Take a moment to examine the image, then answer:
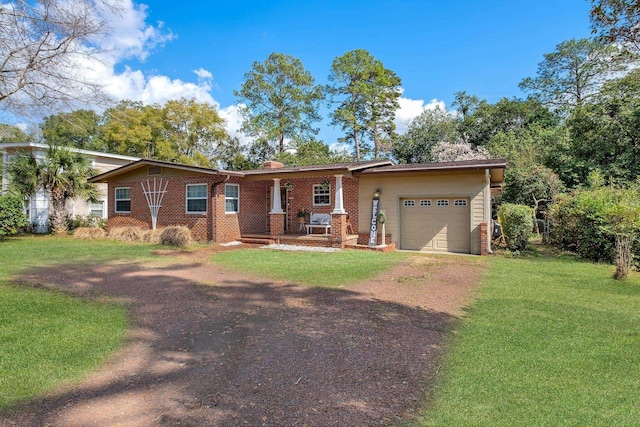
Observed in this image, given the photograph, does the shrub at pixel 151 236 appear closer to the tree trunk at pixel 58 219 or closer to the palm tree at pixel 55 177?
the palm tree at pixel 55 177

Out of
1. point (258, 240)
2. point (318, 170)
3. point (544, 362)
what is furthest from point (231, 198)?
point (544, 362)

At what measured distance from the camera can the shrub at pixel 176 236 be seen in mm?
14211

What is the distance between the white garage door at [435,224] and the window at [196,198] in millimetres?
8187

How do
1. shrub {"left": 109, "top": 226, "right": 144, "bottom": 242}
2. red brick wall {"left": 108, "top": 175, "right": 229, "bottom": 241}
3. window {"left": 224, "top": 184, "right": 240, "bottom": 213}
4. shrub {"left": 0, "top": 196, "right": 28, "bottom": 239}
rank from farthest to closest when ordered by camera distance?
shrub {"left": 109, "top": 226, "right": 144, "bottom": 242} → window {"left": 224, "top": 184, "right": 240, "bottom": 213} → red brick wall {"left": 108, "top": 175, "right": 229, "bottom": 241} → shrub {"left": 0, "top": 196, "right": 28, "bottom": 239}

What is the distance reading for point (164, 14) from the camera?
11.3m

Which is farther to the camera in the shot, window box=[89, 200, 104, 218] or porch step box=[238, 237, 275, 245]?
window box=[89, 200, 104, 218]

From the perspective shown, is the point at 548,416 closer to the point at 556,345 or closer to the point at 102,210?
the point at 556,345

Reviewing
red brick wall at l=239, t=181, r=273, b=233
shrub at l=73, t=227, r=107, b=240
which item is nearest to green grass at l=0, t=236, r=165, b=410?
shrub at l=73, t=227, r=107, b=240

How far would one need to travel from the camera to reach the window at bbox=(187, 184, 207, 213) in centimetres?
1562

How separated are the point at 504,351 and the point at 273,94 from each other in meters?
31.3

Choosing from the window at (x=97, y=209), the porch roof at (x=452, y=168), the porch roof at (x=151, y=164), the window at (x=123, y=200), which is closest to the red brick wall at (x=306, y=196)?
the porch roof at (x=452, y=168)

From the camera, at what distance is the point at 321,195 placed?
16.2 meters

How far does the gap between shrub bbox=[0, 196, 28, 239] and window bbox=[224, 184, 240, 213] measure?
8764 millimetres

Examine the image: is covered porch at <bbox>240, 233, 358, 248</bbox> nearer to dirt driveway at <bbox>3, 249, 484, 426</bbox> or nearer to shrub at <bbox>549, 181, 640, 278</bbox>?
dirt driveway at <bbox>3, 249, 484, 426</bbox>
